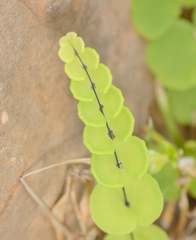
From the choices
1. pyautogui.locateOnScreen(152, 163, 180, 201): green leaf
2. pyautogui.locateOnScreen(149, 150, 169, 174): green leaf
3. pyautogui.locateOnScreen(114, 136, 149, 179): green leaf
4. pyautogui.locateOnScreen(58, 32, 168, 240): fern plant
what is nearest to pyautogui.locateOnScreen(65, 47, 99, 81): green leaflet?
pyautogui.locateOnScreen(58, 32, 168, 240): fern plant

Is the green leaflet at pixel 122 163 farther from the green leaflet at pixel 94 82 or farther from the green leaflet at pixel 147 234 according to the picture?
the green leaflet at pixel 147 234

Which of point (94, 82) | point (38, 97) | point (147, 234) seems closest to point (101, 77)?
point (94, 82)

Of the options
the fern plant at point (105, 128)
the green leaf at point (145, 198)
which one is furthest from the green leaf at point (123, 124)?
the green leaf at point (145, 198)

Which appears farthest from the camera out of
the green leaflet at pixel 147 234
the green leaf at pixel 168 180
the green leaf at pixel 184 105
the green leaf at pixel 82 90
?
the green leaf at pixel 184 105

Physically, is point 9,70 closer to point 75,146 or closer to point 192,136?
point 75,146

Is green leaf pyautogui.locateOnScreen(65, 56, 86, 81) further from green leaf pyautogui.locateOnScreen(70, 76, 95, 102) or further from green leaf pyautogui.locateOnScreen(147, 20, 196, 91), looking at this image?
green leaf pyautogui.locateOnScreen(147, 20, 196, 91)

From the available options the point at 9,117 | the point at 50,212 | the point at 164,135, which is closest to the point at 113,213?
the point at 50,212

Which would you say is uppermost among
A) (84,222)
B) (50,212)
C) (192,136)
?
(50,212)
